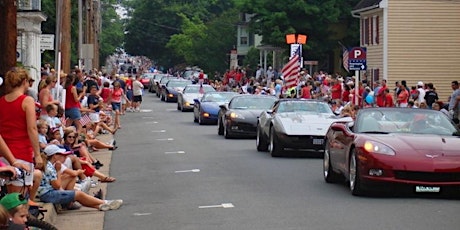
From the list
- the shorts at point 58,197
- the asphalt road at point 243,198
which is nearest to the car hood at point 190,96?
the asphalt road at point 243,198

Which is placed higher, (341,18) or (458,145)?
(341,18)

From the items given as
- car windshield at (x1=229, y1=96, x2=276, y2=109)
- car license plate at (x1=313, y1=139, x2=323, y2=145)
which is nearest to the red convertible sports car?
car license plate at (x1=313, y1=139, x2=323, y2=145)

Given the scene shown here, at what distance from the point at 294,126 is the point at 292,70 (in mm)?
17483

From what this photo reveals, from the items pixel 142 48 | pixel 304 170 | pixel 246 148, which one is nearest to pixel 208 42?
pixel 142 48

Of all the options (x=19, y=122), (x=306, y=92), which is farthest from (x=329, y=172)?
(x=306, y=92)

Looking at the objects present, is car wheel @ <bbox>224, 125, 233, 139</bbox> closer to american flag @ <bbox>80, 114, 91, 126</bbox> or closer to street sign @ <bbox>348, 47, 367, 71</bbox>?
american flag @ <bbox>80, 114, 91, 126</bbox>

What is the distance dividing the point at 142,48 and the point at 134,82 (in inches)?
2937

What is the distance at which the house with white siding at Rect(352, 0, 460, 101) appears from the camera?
1956 inches

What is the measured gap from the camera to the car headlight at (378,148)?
14.4 m

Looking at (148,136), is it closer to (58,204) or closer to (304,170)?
(304,170)

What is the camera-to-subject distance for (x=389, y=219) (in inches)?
490

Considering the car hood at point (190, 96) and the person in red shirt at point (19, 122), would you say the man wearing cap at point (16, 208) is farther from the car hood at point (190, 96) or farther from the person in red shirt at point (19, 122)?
the car hood at point (190, 96)

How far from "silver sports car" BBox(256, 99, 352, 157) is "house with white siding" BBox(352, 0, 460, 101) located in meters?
26.3

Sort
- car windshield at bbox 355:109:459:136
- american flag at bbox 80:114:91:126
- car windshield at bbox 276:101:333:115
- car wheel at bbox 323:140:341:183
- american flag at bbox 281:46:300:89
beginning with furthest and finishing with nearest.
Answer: american flag at bbox 281:46:300:89 → american flag at bbox 80:114:91:126 → car windshield at bbox 276:101:333:115 → car wheel at bbox 323:140:341:183 → car windshield at bbox 355:109:459:136
